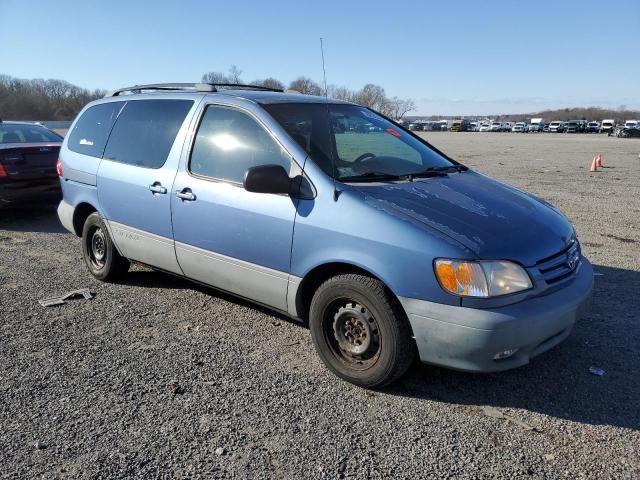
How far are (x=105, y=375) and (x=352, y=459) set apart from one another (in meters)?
1.80

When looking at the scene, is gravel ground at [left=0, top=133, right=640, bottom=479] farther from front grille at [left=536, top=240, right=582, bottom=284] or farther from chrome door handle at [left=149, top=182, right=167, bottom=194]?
chrome door handle at [left=149, top=182, right=167, bottom=194]

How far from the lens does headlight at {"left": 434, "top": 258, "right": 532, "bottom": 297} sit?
2.82m

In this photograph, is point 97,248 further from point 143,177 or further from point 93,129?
point 143,177

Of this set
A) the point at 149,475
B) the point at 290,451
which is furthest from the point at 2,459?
the point at 290,451

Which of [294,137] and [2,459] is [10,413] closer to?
[2,459]

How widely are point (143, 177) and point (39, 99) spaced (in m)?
91.6

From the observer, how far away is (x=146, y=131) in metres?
4.59

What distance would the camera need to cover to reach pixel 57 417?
9.64 ft

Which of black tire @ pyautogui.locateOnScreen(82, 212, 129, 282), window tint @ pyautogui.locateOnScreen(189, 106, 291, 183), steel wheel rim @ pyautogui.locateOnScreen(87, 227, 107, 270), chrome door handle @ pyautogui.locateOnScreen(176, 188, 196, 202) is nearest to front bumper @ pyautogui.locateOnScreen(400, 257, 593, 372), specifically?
window tint @ pyautogui.locateOnScreen(189, 106, 291, 183)

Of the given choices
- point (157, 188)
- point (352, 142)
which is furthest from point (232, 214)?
point (352, 142)

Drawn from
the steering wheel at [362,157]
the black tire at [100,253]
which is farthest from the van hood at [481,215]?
the black tire at [100,253]

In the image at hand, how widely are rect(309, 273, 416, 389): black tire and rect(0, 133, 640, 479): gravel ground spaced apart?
6.0 inches

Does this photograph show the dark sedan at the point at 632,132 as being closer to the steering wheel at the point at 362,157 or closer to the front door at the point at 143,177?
the steering wheel at the point at 362,157

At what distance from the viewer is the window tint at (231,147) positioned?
12.1ft
